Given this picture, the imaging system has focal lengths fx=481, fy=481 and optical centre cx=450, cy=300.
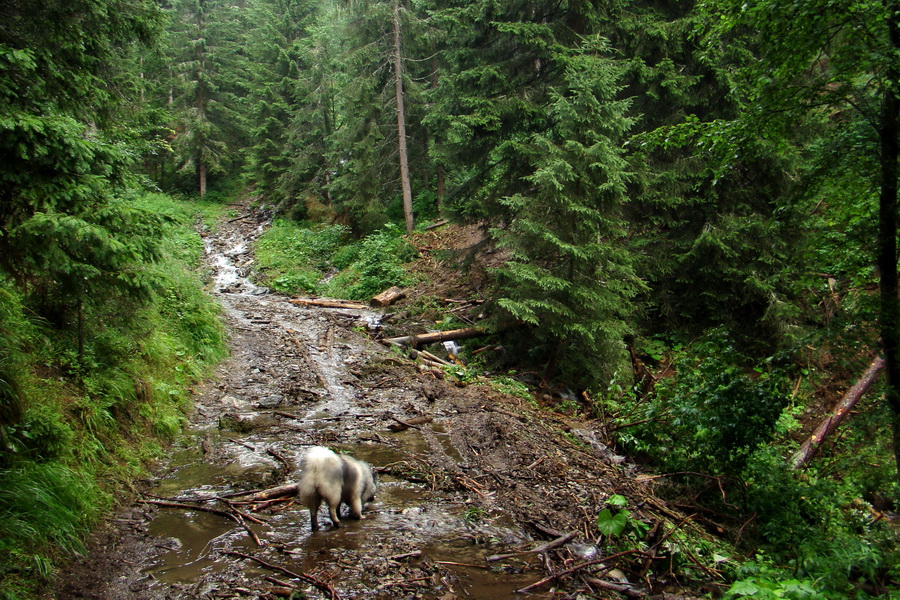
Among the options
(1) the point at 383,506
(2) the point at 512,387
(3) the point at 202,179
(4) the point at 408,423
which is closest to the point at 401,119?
(2) the point at 512,387

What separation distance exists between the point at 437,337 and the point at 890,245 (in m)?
9.26

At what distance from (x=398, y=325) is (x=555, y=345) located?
514 centimetres

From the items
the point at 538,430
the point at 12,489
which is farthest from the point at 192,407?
the point at 538,430

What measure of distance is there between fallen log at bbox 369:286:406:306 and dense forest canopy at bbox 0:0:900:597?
3750mm

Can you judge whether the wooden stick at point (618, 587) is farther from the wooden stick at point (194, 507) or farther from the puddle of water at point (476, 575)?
the wooden stick at point (194, 507)

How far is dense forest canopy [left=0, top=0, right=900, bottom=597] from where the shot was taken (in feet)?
15.6

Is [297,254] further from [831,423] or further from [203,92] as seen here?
[831,423]

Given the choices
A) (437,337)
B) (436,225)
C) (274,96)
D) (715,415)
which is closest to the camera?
(715,415)

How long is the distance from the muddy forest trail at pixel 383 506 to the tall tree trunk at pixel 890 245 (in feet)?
8.73

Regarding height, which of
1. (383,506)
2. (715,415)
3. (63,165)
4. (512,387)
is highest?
(63,165)

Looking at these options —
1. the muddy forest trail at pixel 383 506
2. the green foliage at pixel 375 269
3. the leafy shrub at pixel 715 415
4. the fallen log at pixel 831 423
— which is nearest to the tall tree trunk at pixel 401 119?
the green foliage at pixel 375 269

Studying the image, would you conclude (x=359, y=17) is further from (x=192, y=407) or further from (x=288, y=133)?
(x=192, y=407)

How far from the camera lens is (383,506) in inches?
197

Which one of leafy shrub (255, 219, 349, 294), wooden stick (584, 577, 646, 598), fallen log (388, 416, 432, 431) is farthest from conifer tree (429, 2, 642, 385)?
leafy shrub (255, 219, 349, 294)
